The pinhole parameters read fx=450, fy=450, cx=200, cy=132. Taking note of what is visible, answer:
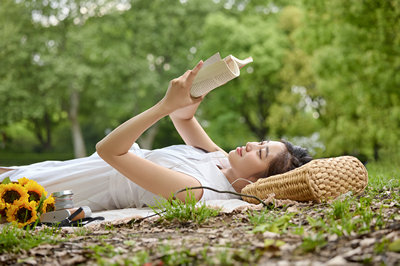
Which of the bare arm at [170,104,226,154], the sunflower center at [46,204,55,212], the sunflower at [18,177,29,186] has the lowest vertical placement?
the sunflower center at [46,204,55,212]

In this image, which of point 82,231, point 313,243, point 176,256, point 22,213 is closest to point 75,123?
point 22,213

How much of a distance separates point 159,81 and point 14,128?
16.6 m

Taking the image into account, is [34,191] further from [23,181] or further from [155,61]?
[155,61]

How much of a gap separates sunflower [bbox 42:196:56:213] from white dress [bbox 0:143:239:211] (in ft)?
2.26

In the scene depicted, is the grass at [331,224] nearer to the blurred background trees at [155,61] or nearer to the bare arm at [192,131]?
the bare arm at [192,131]

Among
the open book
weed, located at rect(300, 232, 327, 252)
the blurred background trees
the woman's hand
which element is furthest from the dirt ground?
the blurred background trees

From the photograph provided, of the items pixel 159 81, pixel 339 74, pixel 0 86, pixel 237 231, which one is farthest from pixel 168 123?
pixel 237 231

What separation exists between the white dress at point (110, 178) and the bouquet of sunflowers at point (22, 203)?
727mm

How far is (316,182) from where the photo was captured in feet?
12.3

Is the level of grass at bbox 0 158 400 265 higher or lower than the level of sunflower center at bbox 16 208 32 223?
lower

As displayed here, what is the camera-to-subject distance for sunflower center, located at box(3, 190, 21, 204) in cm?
358

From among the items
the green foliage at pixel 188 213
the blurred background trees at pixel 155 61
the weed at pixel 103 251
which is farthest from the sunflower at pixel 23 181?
the blurred background trees at pixel 155 61

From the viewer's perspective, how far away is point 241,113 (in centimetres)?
2633

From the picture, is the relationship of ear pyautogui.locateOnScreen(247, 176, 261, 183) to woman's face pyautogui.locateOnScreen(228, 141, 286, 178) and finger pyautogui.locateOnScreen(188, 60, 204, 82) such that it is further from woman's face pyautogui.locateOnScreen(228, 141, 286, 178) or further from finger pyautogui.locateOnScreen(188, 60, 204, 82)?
finger pyautogui.locateOnScreen(188, 60, 204, 82)
